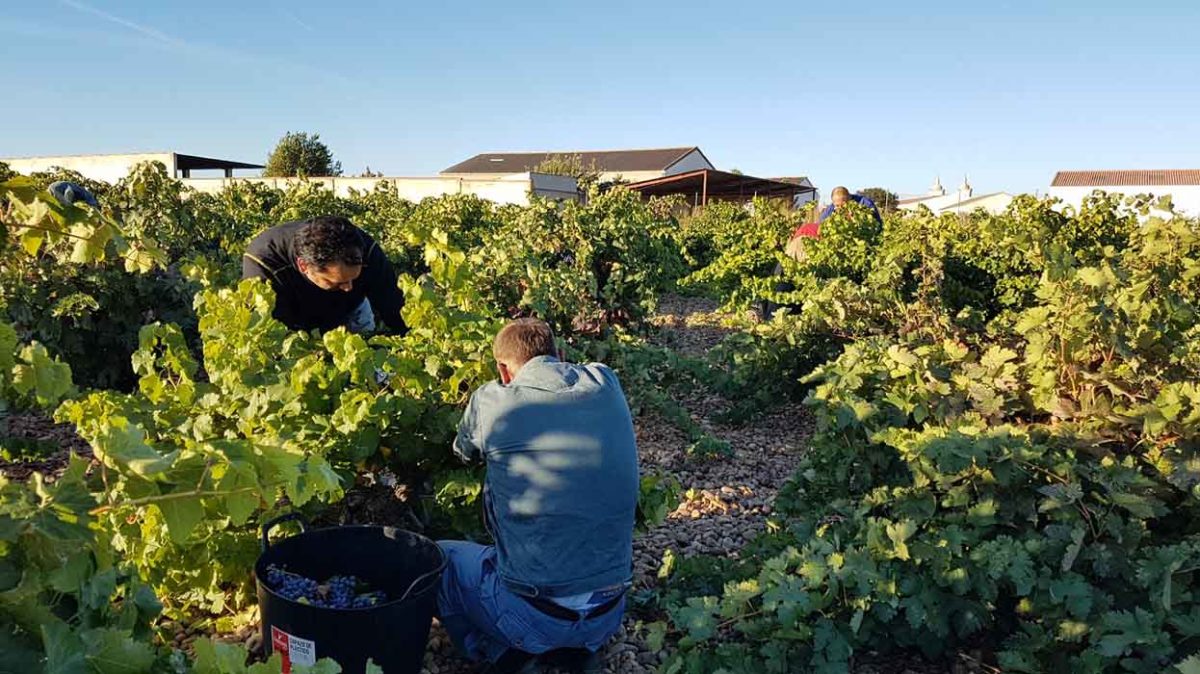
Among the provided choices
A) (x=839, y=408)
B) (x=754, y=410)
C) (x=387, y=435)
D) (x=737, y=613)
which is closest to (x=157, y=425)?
(x=387, y=435)

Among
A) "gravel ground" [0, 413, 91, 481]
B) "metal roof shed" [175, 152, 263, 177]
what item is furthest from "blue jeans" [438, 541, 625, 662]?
"metal roof shed" [175, 152, 263, 177]

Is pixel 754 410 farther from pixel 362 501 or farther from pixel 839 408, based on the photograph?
pixel 362 501

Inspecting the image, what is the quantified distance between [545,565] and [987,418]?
2021 millimetres

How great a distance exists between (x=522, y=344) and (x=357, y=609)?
100 cm

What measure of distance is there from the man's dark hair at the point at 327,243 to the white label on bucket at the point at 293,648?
5.61 ft

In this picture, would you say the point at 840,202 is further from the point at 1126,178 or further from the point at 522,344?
the point at 1126,178

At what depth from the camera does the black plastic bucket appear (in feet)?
7.80

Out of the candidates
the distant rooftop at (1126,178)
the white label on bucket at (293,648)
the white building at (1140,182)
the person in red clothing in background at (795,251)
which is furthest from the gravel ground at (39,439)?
the distant rooftop at (1126,178)

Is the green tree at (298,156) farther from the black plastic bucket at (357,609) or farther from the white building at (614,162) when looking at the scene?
the black plastic bucket at (357,609)

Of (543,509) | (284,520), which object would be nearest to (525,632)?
(543,509)

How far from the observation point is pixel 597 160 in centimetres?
5091

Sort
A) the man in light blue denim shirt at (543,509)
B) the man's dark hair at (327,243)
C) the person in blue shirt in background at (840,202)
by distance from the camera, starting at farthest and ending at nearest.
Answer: the person in blue shirt in background at (840,202)
the man's dark hair at (327,243)
the man in light blue denim shirt at (543,509)

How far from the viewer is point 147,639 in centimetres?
148

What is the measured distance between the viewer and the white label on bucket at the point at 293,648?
2.38m
